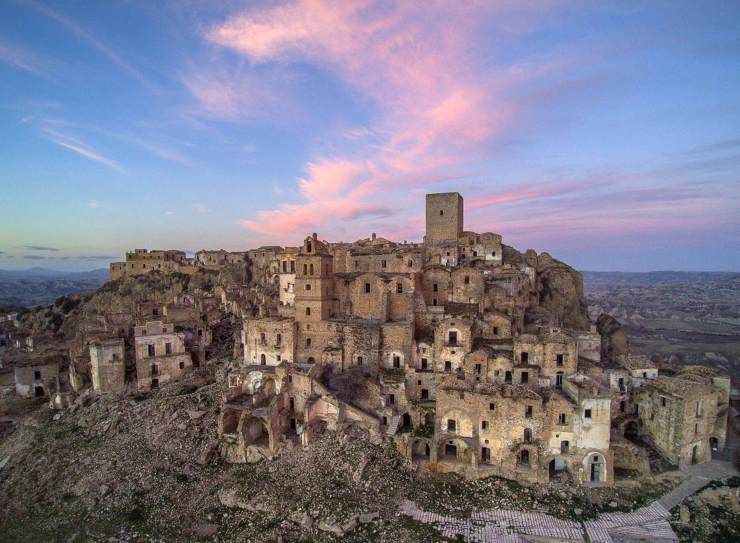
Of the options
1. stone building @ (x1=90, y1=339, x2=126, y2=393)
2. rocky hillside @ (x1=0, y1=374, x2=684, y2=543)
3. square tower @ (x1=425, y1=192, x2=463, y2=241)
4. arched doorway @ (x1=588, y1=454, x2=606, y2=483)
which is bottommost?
rocky hillside @ (x1=0, y1=374, x2=684, y2=543)

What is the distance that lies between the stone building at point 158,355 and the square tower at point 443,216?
109ft

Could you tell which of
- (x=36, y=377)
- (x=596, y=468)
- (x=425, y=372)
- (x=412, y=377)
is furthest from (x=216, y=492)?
(x=36, y=377)

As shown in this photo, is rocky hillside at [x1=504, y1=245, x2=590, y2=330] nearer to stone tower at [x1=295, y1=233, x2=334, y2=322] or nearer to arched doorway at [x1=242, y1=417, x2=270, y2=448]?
stone tower at [x1=295, y1=233, x2=334, y2=322]

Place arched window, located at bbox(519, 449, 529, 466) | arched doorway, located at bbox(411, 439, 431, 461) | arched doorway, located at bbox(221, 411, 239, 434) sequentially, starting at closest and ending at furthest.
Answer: arched window, located at bbox(519, 449, 529, 466) < arched doorway, located at bbox(411, 439, 431, 461) < arched doorway, located at bbox(221, 411, 239, 434)

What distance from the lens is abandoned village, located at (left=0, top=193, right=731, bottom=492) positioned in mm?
29406

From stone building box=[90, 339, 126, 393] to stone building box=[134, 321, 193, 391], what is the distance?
180 centimetres

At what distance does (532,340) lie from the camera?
108ft

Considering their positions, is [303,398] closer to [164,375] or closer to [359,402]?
[359,402]

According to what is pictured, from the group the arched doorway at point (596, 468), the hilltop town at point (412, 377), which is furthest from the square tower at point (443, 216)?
the arched doorway at point (596, 468)

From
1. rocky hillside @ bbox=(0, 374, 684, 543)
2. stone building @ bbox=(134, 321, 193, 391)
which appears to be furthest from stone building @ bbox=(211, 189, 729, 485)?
stone building @ bbox=(134, 321, 193, 391)

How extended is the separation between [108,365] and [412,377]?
29.7 m

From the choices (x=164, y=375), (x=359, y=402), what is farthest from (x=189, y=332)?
(x=359, y=402)

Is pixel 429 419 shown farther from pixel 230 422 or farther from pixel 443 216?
pixel 443 216

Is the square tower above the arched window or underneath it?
above
